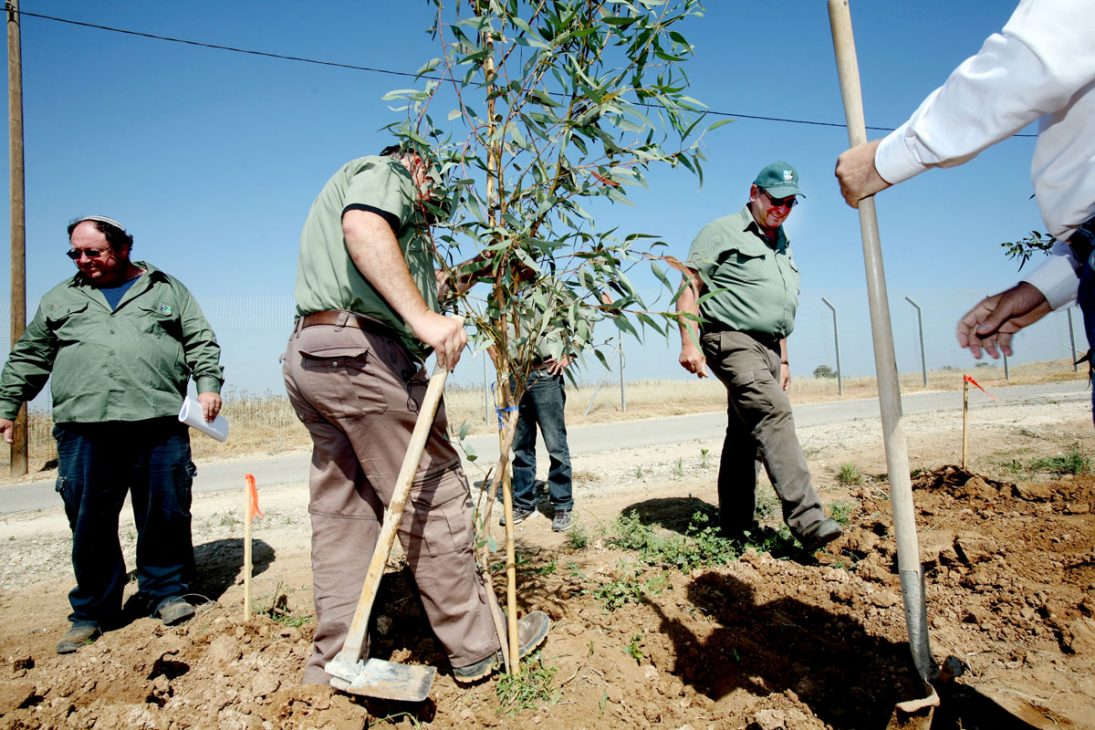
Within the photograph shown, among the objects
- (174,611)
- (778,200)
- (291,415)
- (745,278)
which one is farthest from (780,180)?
(291,415)

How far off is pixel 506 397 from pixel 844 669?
5.39 feet

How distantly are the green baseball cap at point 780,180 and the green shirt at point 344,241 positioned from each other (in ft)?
7.65

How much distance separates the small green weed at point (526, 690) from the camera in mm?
2295

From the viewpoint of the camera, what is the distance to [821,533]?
10.6 ft

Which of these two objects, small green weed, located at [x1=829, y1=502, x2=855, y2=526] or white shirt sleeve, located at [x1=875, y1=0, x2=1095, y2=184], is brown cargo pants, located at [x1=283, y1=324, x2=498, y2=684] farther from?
small green weed, located at [x1=829, y1=502, x2=855, y2=526]

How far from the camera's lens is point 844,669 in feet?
7.92

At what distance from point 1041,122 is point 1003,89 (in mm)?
151

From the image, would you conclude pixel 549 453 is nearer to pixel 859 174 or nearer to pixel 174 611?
pixel 174 611

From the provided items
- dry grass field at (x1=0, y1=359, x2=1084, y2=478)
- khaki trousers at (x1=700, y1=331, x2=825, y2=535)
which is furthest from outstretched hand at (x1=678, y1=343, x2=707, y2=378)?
dry grass field at (x1=0, y1=359, x2=1084, y2=478)

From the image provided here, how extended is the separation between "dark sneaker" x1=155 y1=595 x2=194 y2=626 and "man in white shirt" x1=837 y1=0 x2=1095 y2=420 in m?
3.77

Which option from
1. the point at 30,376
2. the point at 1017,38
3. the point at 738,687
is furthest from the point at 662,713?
the point at 30,376

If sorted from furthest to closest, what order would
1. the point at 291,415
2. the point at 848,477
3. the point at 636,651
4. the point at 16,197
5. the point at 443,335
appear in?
the point at 291,415, the point at 16,197, the point at 848,477, the point at 636,651, the point at 443,335

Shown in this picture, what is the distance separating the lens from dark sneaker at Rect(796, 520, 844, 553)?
10.6 ft

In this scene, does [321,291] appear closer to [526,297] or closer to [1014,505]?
[526,297]
